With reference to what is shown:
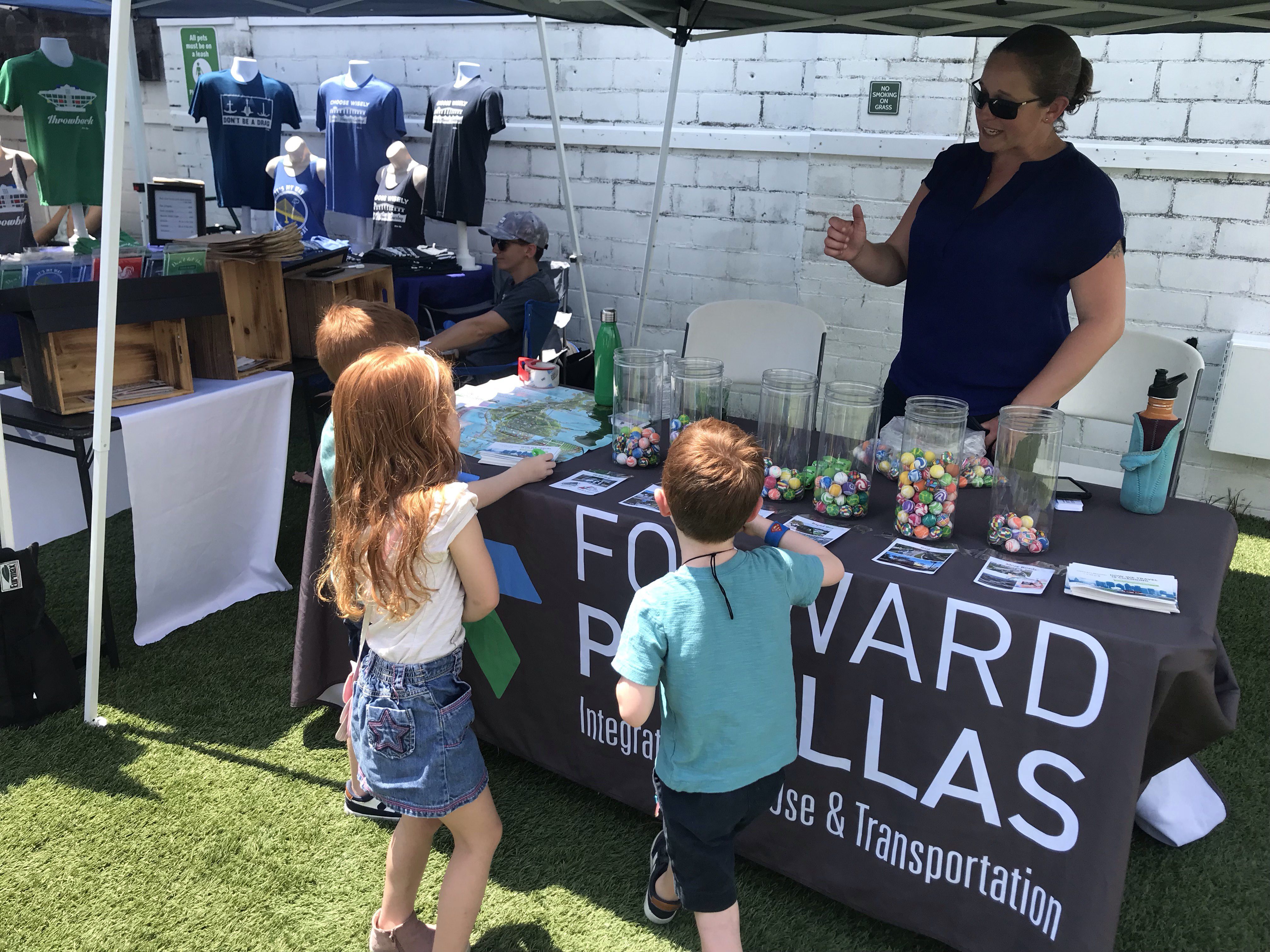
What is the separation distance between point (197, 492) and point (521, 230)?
5.28 feet

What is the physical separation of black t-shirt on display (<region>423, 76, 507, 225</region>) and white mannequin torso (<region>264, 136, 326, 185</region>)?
0.87 meters

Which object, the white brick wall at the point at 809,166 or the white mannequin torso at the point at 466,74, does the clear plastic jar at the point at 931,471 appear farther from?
the white mannequin torso at the point at 466,74

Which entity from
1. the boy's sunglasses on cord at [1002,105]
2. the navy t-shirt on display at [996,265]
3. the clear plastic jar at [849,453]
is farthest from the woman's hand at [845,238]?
the clear plastic jar at [849,453]

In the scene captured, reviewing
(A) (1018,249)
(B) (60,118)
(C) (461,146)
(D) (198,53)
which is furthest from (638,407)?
(D) (198,53)

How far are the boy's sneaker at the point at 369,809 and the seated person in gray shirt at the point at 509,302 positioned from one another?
1910 mm

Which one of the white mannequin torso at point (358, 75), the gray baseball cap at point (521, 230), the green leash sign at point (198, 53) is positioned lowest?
the gray baseball cap at point (521, 230)

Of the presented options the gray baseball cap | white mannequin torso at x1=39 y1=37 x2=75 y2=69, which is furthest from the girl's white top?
white mannequin torso at x1=39 y1=37 x2=75 y2=69

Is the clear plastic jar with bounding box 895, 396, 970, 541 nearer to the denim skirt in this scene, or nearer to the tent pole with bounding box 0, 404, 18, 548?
the denim skirt

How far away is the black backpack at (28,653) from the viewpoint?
2184mm

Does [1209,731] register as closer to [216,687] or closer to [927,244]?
[927,244]

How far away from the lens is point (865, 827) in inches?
63.0

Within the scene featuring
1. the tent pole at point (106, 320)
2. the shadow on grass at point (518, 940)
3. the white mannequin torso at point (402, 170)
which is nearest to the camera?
the shadow on grass at point (518, 940)

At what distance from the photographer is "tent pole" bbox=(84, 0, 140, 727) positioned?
74.2 inches

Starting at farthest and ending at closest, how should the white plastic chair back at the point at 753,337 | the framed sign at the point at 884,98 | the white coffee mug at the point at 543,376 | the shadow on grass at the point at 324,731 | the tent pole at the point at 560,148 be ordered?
1. the framed sign at the point at 884,98
2. the tent pole at the point at 560,148
3. the white plastic chair back at the point at 753,337
4. the white coffee mug at the point at 543,376
5. the shadow on grass at the point at 324,731
